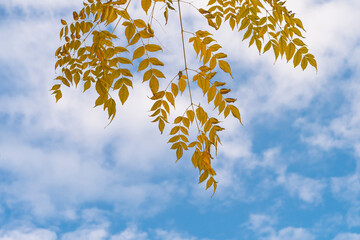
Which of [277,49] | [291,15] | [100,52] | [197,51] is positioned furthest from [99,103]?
[291,15]

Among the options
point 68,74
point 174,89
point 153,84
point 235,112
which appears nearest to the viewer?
point 153,84

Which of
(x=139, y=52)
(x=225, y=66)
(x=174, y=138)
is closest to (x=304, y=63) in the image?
(x=225, y=66)

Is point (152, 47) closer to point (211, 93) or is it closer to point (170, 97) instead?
point (170, 97)

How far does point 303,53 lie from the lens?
3.23 m

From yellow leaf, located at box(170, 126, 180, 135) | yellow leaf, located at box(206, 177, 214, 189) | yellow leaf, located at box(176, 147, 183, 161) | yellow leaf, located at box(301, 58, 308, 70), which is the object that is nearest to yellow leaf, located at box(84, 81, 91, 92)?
yellow leaf, located at box(170, 126, 180, 135)

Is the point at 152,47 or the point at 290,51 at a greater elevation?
the point at 290,51

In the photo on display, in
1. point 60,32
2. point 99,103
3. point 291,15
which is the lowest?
point 99,103

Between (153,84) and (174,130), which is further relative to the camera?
(174,130)

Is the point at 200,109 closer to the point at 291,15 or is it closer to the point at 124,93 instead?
the point at 124,93

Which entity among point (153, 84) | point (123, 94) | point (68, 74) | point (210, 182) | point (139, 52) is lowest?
point (210, 182)

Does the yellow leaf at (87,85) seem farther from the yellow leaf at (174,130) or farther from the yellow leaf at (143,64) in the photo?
the yellow leaf at (143,64)

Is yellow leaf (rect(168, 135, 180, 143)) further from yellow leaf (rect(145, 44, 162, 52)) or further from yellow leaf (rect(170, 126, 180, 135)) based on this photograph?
yellow leaf (rect(145, 44, 162, 52))

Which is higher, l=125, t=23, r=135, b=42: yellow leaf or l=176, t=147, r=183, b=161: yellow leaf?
l=125, t=23, r=135, b=42: yellow leaf

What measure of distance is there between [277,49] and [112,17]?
5.41 feet
